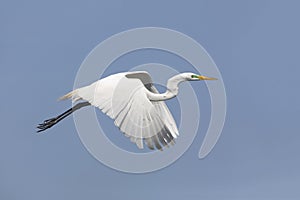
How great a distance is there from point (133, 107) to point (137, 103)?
6.3 inches

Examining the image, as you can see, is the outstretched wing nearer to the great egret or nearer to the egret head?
the great egret

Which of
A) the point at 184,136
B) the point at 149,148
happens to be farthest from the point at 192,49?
the point at 149,148

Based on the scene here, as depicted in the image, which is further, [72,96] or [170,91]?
[72,96]

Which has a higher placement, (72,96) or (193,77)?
(193,77)

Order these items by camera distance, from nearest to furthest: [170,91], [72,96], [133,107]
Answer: [133,107]
[170,91]
[72,96]

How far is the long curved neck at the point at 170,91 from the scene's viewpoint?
12.2m

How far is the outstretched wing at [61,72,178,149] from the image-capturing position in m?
11.1

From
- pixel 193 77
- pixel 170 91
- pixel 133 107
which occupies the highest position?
pixel 193 77

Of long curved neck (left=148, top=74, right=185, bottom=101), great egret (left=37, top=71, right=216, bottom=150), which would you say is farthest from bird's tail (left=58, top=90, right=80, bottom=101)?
long curved neck (left=148, top=74, right=185, bottom=101)

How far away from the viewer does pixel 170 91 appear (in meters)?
12.3

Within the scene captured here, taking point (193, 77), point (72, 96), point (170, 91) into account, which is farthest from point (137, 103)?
point (72, 96)

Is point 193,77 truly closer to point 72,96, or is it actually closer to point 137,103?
point 137,103

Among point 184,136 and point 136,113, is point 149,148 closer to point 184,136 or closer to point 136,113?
point 136,113

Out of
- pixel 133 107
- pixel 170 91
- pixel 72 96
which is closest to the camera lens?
pixel 133 107
